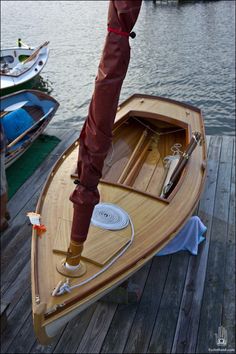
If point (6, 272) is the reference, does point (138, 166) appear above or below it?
Result: above

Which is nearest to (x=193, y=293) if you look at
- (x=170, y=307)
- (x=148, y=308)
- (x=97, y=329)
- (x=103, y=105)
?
(x=170, y=307)

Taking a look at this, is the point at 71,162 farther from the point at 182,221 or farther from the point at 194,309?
the point at 194,309

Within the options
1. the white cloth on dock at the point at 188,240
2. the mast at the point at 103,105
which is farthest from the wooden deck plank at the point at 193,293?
the mast at the point at 103,105

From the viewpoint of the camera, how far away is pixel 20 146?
25.6ft

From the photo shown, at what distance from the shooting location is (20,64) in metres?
15.1

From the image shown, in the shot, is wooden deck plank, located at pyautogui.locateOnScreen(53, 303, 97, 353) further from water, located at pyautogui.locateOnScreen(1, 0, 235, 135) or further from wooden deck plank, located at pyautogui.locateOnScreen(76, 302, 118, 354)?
water, located at pyautogui.locateOnScreen(1, 0, 235, 135)

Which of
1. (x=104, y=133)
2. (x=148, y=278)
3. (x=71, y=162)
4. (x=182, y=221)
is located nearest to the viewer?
(x=104, y=133)

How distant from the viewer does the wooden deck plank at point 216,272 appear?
14.8 ft

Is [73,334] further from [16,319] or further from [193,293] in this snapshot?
[193,293]

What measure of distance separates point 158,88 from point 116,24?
48.8 feet

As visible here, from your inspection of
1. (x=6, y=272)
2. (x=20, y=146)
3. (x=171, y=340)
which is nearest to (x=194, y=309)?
(x=171, y=340)

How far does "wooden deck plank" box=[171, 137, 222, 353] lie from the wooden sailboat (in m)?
0.88

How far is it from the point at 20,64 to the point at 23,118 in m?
7.48

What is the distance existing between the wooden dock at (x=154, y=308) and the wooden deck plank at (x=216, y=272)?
0.4 inches
